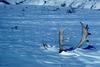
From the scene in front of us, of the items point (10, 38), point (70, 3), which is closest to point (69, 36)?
point (10, 38)

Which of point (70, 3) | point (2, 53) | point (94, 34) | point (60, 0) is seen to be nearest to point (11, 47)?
point (2, 53)

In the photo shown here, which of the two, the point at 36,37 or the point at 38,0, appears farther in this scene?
the point at 38,0

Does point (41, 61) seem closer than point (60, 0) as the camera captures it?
Yes

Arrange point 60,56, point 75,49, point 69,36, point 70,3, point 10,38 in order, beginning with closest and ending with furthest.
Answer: point 60,56
point 75,49
point 10,38
point 69,36
point 70,3

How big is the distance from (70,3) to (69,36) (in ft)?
87.3

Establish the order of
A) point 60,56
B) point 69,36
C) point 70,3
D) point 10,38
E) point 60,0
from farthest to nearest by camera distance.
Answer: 1. point 60,0
2. point 70,3
3. point 69,36
4. point 10,38
5. point 60,56

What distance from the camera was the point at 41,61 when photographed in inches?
299

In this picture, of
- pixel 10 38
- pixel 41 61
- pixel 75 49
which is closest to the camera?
pixel 41 61

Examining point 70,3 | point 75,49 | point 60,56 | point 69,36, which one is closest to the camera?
point 60,56

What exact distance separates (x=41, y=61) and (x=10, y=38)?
349 cm

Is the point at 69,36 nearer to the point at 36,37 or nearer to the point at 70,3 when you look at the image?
the point at 36,37

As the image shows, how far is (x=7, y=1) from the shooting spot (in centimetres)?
3944

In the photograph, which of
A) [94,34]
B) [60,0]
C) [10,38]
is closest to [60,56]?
[10,38]

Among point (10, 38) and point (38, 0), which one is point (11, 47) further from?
point (38, 0)
